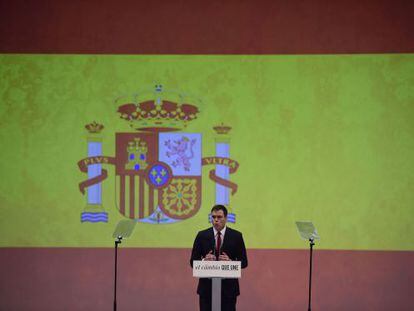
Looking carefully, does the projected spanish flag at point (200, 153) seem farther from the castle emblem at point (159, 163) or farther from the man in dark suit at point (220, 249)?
the man in dark suit at point (220, 249)

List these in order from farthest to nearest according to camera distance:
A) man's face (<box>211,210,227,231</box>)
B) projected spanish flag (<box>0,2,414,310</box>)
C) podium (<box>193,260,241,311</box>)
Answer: projected spanish flag (<box>0,2,414,310</box>)
man's face (<box>211,210,227,231</box>)
podium (<box>193,260,241,311</box>)

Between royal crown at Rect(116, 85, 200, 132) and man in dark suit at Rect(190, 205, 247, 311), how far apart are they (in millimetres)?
1833

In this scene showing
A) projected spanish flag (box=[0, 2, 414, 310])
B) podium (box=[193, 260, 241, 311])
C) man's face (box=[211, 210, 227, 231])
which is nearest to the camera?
podium (box=[193, 260, 241, 311])

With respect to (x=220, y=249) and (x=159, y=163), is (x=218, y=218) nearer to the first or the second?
(x=220, y=249)

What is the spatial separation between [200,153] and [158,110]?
0.67 m

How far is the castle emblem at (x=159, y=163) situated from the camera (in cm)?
605

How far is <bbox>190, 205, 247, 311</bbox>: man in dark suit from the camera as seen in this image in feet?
14.6

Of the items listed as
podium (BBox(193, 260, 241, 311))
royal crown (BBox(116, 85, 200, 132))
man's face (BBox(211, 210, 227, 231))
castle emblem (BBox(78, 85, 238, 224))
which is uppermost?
royal crown (BBox(116, 85, 200, 132))

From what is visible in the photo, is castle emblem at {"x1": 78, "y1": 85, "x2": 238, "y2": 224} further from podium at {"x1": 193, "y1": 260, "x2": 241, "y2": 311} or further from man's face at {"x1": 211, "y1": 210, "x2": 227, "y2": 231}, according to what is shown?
podium at {"x1": 193, "y1": 260, "x2": 241, "y2": 311}

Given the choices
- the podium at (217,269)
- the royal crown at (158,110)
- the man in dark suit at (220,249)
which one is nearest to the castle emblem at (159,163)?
the royal crown at (158,110)

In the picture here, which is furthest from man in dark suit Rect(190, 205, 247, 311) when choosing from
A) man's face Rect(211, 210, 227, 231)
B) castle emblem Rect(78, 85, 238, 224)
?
castle emblem Rect(78, 85, 238, 224)

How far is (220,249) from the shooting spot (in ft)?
14.5

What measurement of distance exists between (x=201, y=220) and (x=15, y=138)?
227cm

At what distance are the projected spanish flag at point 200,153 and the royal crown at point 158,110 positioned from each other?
0.01 m
